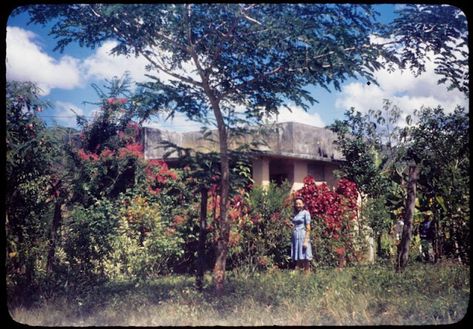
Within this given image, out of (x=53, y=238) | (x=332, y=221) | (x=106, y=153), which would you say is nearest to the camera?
(x=53, y=238)

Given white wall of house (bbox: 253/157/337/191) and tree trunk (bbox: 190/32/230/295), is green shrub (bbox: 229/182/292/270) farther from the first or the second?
white wall of house (bbox: 253/157/337/191)

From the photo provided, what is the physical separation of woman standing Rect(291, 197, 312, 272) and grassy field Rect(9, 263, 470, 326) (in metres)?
1.07

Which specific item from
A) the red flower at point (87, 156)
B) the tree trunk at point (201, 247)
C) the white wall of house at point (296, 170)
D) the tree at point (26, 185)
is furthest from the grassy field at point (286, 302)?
the white wall of house at point (296, 170)

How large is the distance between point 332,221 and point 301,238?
1025mm

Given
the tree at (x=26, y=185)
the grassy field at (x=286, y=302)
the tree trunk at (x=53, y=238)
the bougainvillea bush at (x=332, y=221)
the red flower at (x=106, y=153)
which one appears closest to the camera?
the grassy field at (x=286, y=302)

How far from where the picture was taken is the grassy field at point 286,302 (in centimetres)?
455

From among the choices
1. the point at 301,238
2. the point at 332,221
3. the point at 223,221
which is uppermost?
the point at 223,221

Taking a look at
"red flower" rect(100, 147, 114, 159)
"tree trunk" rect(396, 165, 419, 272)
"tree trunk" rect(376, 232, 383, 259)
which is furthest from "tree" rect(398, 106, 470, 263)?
"red flower" rect(100, 147, 114, 159)

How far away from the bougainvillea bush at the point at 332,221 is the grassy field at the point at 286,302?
67.4 inches

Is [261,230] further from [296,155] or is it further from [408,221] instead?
[296,155]

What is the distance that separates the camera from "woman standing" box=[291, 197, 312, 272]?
702cm

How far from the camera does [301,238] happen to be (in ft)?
23.3

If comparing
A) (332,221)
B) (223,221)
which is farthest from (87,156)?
(332,221)

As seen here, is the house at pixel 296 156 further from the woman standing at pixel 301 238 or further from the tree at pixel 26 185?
the tree at pixel 26 185
